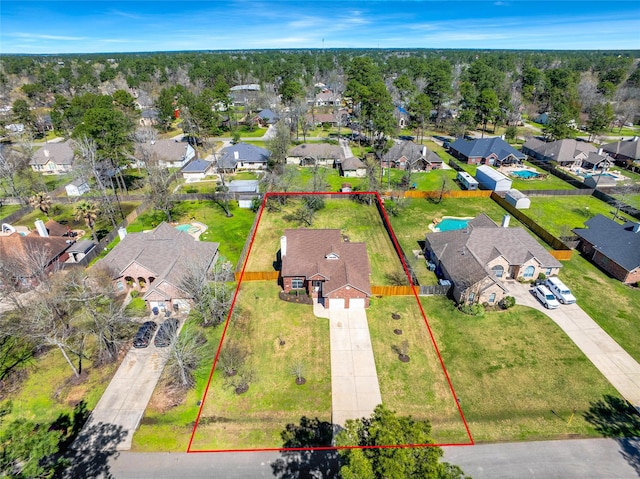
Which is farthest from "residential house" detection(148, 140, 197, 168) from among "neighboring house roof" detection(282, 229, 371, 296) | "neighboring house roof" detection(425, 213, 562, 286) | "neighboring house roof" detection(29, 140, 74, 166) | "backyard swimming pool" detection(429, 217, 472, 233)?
"neighboring house roof" detection(425, 213, 562, 286)

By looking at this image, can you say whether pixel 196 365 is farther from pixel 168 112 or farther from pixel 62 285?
pixel 168 112

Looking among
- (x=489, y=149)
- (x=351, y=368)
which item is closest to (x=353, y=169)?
(x=489, y=149)

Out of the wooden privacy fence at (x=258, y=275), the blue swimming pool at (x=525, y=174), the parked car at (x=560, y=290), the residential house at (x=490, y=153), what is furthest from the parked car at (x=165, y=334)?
the residential house at (x=490, y=153)

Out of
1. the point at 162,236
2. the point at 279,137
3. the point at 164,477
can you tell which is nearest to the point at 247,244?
the point at 162,236

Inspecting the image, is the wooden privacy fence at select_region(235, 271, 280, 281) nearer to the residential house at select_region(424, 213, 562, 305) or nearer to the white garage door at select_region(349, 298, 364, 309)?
the white garage door at select_region(349, 298, 364, 309)

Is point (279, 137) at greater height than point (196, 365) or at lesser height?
greater

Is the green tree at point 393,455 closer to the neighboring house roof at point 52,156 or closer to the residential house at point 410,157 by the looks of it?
the residential house at point 410,157
